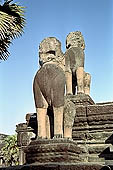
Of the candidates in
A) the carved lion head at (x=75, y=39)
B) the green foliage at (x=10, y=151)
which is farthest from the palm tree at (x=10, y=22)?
the green foliage at (x=10, y=151)

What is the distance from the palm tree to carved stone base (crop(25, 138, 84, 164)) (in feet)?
20.8

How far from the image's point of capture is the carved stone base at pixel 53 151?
6.34 m

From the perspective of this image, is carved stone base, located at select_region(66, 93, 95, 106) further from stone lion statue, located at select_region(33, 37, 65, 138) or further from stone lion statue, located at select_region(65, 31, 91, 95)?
stone lion statue, located at select_region(33, 37, 65, 138)

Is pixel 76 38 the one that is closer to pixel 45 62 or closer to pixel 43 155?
pixel 45 62

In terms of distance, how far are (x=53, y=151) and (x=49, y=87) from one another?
1.34m

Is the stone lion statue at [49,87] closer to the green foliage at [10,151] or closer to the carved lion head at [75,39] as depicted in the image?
the carved lion head at [75,39]

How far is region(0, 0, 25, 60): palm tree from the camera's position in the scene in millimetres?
12238

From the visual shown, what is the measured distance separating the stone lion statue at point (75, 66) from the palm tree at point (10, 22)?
3460 millimetres

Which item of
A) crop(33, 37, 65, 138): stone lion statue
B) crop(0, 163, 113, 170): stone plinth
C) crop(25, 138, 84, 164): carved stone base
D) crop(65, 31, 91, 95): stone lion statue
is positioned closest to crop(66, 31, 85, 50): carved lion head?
crop(65, 31, 91, 95): stone lion statue

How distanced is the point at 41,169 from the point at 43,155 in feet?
2.43

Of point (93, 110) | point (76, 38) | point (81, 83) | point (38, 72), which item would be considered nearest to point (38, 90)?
point (38, 72)

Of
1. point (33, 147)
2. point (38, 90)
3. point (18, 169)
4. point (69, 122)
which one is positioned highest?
point (38, 90)

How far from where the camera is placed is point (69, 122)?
7.04 metres

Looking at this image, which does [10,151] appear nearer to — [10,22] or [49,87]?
[10,22]
